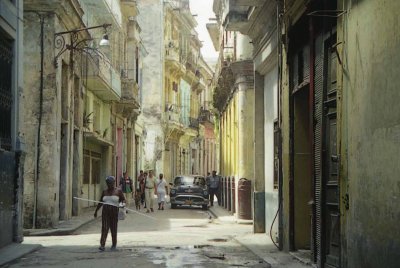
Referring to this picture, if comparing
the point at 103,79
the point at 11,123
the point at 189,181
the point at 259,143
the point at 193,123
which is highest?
the point at 193,123

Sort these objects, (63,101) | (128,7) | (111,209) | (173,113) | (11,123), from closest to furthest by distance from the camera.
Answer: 1. (111,209)
2. (11,123)
3. (63,101)
4. (128,7)
5. (173,113)

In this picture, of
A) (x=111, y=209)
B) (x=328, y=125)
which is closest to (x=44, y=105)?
(x=111, y=209)

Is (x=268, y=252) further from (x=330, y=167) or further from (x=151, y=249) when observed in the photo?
(x=330, y=167)

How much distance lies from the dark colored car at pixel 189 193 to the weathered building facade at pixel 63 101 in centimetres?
368

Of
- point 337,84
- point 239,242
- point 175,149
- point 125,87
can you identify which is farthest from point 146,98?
point 337,84

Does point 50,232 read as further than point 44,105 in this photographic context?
No

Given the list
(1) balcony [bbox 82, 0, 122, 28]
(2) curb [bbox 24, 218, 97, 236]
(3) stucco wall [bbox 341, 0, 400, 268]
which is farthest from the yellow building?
(3) stucco wall [bbox 341, 0, 400, 268]

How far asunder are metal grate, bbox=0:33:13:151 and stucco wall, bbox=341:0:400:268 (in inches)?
294

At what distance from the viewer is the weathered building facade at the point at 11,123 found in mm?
13703

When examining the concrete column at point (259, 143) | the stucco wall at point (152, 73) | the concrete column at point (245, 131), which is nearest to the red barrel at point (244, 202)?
the concrete column at point (245, 131)

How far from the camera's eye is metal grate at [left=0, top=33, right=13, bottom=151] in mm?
13789

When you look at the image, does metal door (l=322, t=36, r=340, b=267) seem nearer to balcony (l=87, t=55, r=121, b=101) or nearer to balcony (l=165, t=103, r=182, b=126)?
balcony (l=87, t=55, r=121, b=101)

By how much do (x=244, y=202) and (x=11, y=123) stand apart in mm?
10200

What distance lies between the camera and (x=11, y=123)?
1444 cm
